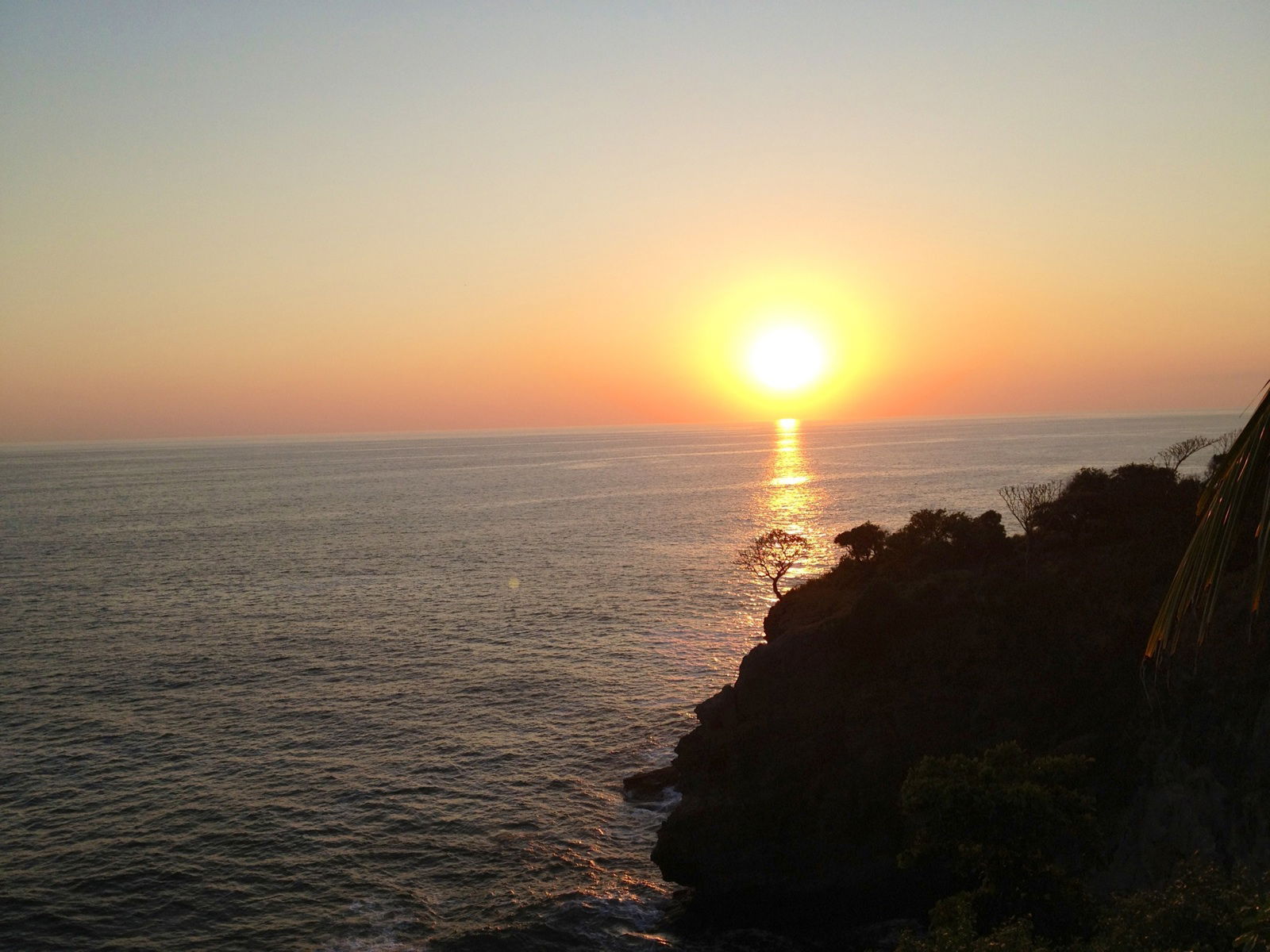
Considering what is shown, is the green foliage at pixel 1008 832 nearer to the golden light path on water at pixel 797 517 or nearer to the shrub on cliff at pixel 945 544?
the shrub on cliff at pixel 945 544

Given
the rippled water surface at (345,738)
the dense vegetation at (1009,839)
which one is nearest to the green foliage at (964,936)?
the dense vegetation at (1009,839)

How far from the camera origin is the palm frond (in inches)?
171

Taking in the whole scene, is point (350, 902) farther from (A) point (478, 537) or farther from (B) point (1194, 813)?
(A) point (478, 537)

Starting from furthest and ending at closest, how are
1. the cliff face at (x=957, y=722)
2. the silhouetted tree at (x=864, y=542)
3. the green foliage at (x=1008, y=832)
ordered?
the silhouetted tree at (x=864, y=542) < the cliff face at (x=957, y=722) < the green foliage at (x=1008, y=832)

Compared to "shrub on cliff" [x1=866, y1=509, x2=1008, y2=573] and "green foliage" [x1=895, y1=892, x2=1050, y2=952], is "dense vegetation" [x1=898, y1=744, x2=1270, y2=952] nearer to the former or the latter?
"green foliage" [x1=895, y1=892, x2=1050, y2=952]

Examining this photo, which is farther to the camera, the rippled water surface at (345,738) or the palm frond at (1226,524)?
the rippled water surface at (345,738)

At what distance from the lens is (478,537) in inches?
5266

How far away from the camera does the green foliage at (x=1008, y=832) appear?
29.5 m

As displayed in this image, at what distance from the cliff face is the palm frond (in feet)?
116

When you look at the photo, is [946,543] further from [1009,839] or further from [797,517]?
[797,517]

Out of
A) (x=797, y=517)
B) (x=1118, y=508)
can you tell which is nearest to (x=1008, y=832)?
(x=1118, y=508)

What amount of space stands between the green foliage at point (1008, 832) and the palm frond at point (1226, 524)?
28.4 meters

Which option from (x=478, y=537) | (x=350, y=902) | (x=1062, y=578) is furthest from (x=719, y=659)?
(x=478, y=537)

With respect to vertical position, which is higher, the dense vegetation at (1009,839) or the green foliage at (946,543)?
the green foliage at (946,543)
